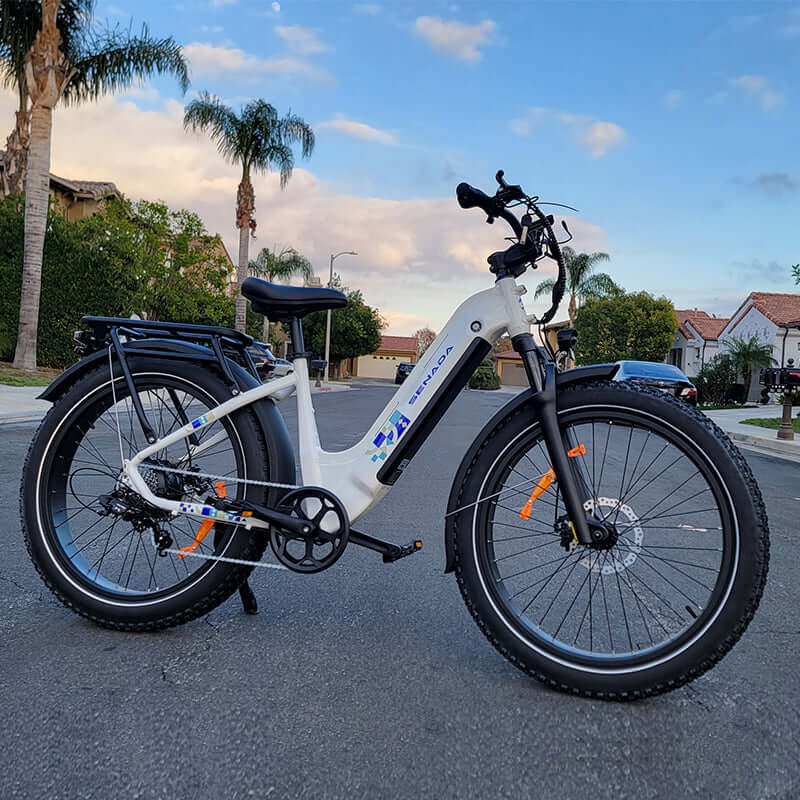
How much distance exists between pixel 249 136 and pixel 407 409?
35.5 meters

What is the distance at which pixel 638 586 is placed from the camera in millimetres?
3512

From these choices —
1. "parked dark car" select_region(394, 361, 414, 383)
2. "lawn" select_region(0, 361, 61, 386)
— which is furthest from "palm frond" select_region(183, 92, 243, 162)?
"parked dark car" select_region(394, 361, 414, 383)

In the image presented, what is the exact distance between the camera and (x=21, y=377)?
18.9 m

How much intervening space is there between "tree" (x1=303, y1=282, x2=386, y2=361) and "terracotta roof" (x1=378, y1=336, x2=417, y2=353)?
1572 inches

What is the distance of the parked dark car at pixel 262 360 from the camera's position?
3.01 meters

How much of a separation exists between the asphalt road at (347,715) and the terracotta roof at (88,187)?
37.3 metres

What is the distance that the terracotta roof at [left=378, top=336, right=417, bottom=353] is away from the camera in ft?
345

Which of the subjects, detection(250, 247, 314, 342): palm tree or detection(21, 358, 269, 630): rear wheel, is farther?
detection(250, 247, 314, 342): palm tree

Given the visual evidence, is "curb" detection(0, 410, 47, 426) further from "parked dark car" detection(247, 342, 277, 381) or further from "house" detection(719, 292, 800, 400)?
"house" detection(719, 292, 800, 400)

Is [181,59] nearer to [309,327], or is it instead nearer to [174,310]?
[174,310]

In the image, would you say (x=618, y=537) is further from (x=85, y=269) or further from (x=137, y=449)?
(x=85, y=269)

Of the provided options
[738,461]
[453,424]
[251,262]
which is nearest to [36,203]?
[453,424]

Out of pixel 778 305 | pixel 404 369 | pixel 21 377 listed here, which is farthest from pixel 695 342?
pixel 404 369

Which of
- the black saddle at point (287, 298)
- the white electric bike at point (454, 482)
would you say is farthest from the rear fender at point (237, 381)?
the black saddle at point (287, 298)
